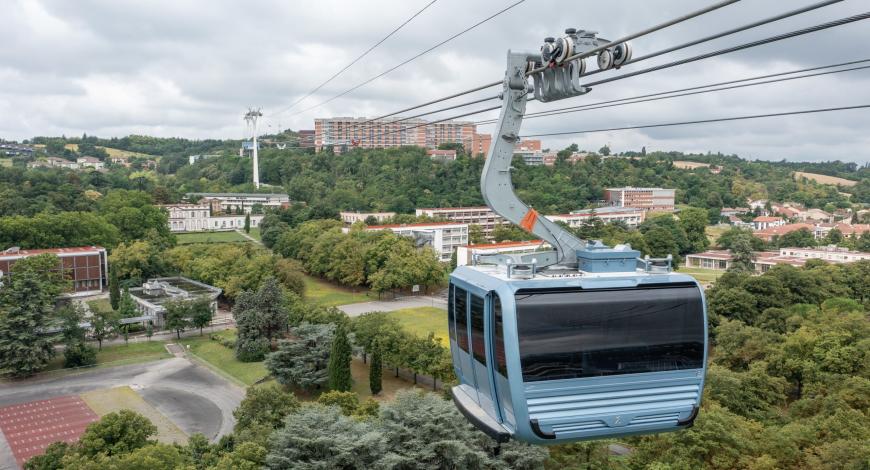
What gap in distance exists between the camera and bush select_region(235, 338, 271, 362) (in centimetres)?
2738

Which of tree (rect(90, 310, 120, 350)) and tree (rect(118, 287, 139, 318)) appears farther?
tree (rect(118, 287, 139, 318))

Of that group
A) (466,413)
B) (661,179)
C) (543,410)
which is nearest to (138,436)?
(466,413)

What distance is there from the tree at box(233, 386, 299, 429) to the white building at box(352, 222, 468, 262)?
33.4m

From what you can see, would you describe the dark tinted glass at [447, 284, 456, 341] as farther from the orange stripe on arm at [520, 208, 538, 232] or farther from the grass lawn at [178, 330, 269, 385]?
the grass lawn at [178, 330, 269, 385]

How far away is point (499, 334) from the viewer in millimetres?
6055

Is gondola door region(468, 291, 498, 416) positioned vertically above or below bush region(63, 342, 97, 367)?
above

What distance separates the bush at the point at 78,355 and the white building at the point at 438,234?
85.9 feet

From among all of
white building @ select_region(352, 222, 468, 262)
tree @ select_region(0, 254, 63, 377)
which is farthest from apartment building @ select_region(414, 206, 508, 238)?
tree @ select_region(0, 254, 63, 377)

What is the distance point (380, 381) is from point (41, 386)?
553 inches

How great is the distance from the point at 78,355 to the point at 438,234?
31.5 metres

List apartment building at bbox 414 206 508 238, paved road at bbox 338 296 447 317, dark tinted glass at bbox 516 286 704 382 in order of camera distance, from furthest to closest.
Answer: apartment building at bbox 414 206 508 238 → paved road at bbox 338 296 447 317 → dark tinted glass at bbox 516 286 704 382

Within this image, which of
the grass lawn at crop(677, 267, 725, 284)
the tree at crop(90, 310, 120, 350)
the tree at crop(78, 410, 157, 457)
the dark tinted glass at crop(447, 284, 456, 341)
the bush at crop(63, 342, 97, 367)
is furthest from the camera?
the grass lawn at crop(677, 267, 725, 284)

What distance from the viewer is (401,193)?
238 ft

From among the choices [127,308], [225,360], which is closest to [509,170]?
[225,360]
